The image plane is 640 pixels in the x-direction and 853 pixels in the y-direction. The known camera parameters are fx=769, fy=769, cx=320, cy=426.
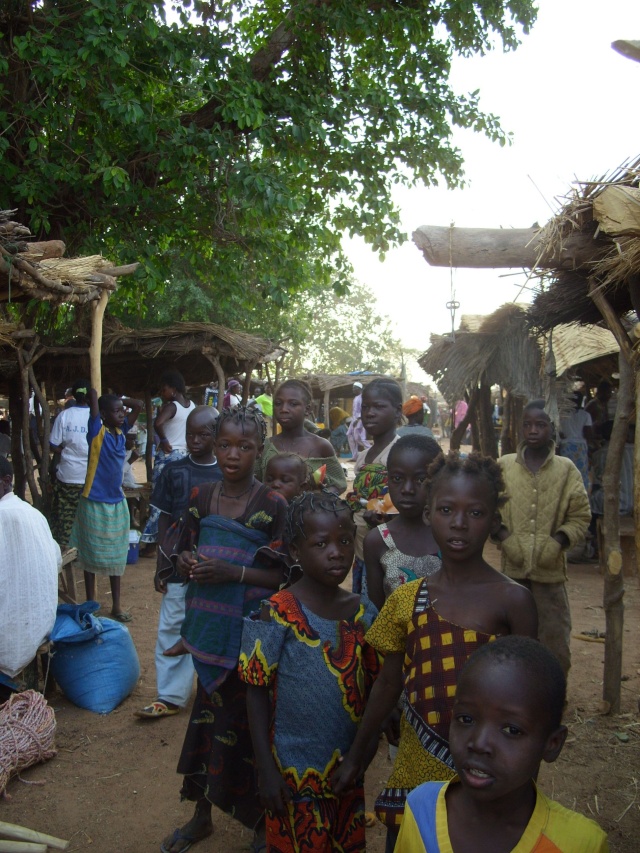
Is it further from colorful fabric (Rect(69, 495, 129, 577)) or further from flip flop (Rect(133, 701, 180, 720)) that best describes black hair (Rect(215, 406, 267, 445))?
colorful fabric (Rect(69, 495, 129, 577))

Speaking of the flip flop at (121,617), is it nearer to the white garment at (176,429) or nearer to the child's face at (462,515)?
the white garment at (176,429)

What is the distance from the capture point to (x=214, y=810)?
3.54 metres

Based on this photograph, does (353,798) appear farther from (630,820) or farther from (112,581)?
(112,581)

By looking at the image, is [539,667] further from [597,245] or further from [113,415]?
[113,415]

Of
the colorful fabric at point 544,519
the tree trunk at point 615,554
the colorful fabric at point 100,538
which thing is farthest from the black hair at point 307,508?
the colorful fabric at point 100,538

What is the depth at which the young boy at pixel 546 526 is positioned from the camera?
4.49 meters

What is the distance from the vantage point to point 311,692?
2.36m

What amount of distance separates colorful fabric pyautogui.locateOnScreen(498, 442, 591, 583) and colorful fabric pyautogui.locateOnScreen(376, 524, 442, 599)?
74.5 inches

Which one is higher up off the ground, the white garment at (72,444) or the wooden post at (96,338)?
the wooden post at (96,338)

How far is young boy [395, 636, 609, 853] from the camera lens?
1499 millimetres

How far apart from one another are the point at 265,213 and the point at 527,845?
6.99m

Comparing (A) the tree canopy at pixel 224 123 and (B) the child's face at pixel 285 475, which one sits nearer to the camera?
(B) the child's face at pixel 285 475

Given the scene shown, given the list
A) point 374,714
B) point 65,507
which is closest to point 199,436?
point 374,714

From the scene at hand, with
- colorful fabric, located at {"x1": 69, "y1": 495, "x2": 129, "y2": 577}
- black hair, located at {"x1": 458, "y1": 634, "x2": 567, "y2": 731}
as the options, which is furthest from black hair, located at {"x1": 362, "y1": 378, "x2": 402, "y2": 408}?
colorful fabric, located at {"x1": 69, "y1": 495, "x2": 129, "y2": 577}
